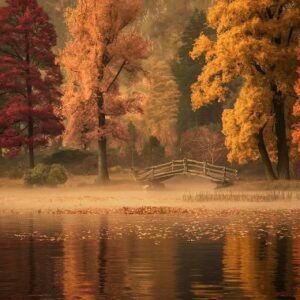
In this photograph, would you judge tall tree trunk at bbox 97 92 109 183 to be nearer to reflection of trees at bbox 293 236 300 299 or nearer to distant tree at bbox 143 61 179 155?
reflection of trees at bbox 293 236 300 299

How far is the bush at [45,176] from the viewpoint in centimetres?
6606

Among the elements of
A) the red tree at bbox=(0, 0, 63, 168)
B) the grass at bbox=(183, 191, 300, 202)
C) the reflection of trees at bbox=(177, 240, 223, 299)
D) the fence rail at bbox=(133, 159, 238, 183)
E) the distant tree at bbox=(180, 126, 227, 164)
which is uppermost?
the red tree at bbox=(0, 0, 63, 168)

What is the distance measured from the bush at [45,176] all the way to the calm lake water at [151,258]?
95.0ft

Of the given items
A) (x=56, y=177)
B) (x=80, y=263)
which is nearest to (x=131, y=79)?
(x=56, y=177)

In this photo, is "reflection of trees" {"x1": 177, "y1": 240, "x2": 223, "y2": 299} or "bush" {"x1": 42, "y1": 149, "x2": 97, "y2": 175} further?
"bush" {"x1": 42, "y1": 149, "x2": 97, "y2": 175}

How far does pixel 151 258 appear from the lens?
23.2 metres

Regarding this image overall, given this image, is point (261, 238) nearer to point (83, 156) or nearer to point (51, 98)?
point (51, 98)

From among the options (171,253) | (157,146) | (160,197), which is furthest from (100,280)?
(157,146)

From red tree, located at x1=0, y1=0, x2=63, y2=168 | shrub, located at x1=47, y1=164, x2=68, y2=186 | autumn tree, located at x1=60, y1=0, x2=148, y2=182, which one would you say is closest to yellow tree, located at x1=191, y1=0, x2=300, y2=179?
autumn tree, located at x1=60, y1=0, x2=148, y2=182

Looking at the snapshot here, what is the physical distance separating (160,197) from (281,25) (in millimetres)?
13533

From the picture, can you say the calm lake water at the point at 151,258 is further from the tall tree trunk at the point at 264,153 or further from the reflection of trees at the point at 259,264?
the tall tree trunk at the point at 264,153

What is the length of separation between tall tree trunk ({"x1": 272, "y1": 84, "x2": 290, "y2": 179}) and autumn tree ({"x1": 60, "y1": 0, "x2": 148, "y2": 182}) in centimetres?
1368

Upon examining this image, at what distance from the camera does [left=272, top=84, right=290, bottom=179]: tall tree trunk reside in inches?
2368

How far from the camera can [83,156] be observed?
7881cm
